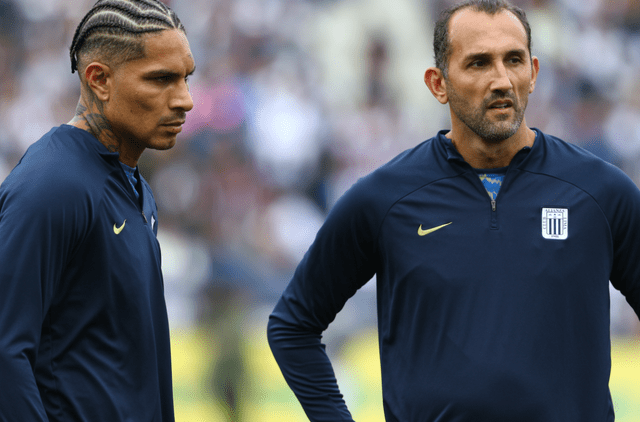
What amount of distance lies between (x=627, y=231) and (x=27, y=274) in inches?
56.0

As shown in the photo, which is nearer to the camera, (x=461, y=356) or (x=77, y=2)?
(x=461, y=356)

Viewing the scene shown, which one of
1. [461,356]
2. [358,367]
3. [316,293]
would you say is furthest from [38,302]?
[358,367]

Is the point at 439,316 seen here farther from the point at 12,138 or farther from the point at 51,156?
the point at 12,138

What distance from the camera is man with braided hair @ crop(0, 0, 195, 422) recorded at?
5.57 feet

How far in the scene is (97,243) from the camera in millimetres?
1860

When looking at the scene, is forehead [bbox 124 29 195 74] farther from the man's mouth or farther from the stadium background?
the stadium background

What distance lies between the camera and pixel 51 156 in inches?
72.8

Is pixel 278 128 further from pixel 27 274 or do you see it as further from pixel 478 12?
pixel 27 274

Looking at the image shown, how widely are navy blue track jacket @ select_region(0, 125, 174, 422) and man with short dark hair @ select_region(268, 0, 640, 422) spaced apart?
1.81ft

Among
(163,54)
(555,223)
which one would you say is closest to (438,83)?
(555,223)

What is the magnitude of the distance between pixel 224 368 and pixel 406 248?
3603 mm

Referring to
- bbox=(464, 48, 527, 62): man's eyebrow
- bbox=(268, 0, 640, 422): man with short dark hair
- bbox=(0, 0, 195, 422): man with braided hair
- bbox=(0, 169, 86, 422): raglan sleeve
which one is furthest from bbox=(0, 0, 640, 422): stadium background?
bbox=(0, 169, 86, 422): raglan sleeve

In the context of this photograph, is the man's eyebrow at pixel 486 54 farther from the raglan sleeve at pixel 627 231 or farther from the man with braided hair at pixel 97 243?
the man with braided hair at pixel 97 243

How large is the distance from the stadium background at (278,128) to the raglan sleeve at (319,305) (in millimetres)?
3174
